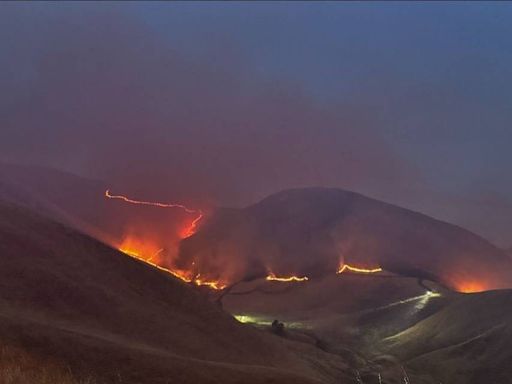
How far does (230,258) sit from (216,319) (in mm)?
88547

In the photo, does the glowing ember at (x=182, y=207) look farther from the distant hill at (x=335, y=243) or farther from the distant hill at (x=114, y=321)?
the distant hill at (x=114, y=321)

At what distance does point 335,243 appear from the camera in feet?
420

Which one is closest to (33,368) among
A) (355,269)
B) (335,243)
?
(355,269)

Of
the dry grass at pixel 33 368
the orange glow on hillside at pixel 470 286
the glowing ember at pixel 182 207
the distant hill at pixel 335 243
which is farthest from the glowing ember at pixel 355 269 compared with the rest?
the dry grass at pixel 33 368

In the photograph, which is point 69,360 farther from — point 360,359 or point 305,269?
point 305,269

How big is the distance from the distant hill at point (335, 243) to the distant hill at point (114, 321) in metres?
74.3

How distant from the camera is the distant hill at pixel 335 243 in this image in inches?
4823

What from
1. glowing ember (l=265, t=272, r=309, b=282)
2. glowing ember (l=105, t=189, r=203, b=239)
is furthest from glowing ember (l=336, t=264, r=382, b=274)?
glowing ember (l=105, t=189, r=203, b=239)

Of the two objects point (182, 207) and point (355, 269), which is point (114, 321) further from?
point (182, 207)

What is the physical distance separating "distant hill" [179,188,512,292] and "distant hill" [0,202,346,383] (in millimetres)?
74311

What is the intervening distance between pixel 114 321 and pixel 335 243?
99.7m

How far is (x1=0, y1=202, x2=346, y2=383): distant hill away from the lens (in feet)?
74.3

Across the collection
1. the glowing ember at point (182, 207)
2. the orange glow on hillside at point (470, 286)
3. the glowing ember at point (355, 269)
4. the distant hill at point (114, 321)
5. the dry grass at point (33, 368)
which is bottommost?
the dry grass at point (33, 368)

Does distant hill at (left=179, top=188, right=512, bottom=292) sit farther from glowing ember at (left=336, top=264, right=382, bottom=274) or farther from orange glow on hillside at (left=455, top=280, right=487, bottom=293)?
glowing ember at (left=336, top=264, right=382, bottom=274)
